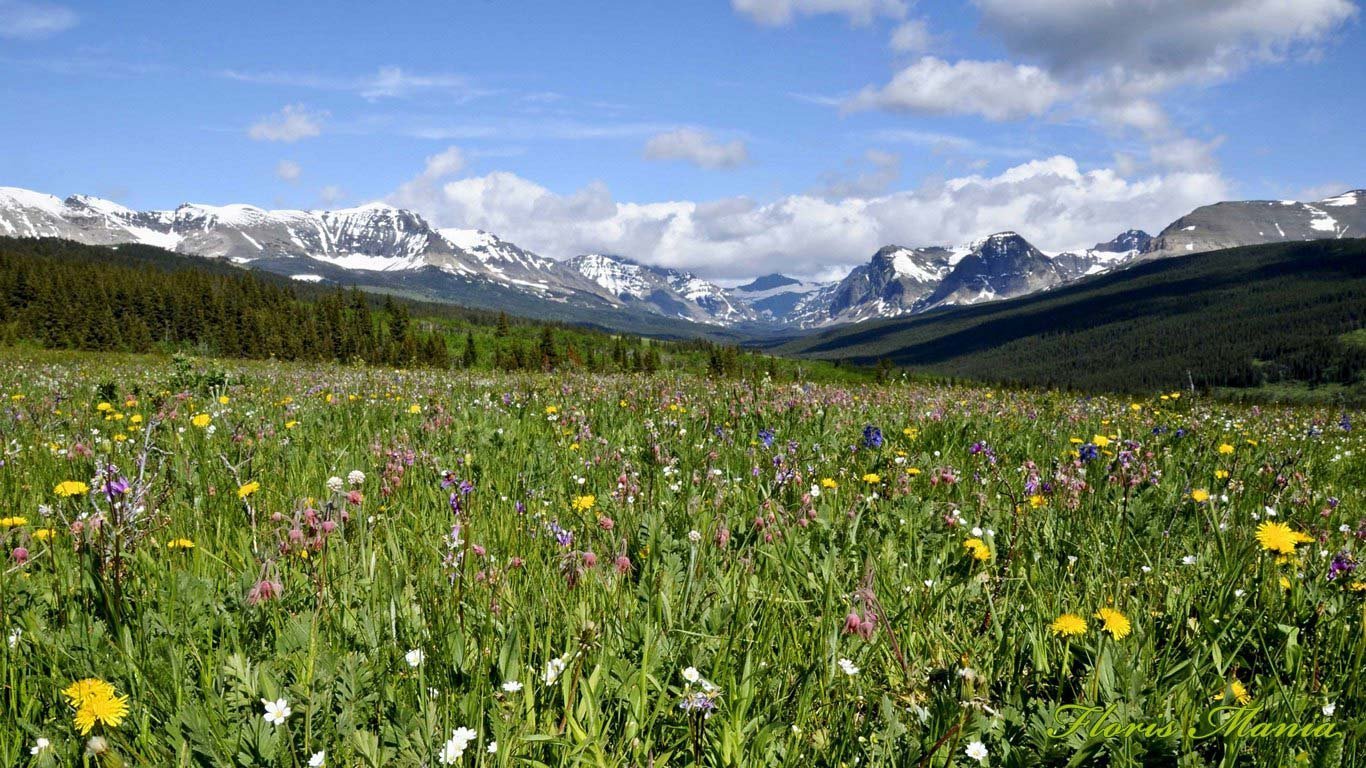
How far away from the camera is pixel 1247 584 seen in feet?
11.1

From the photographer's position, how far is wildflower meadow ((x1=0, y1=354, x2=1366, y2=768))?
6.96 ft

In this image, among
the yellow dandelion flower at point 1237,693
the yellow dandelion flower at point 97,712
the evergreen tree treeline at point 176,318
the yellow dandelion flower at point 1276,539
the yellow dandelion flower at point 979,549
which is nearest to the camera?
the yellow dandelion flower at point 97,712

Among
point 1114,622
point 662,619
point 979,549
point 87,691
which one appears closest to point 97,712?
point 87,691

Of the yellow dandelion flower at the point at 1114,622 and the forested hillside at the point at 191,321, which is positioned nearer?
the yellow dandelion flower at the point at 1114,622

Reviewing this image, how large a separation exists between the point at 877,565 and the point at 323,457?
464 cm

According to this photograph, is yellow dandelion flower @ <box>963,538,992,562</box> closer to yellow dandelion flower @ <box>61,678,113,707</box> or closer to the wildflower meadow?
the wildflower meadow

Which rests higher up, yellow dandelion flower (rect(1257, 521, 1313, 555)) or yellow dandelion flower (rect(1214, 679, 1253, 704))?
yellow dandelion flower (rect(1257, 521, 1313, 555))

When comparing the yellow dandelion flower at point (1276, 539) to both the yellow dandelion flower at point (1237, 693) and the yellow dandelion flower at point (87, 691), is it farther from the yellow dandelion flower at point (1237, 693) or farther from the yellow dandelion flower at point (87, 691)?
the yellow dandelion flower at point (87, 691)

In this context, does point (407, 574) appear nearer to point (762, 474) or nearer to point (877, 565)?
point (877, 565)

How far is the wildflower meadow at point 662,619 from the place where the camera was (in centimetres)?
212

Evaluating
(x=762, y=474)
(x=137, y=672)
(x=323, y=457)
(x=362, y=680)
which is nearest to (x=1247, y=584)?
(x=762, y=474)

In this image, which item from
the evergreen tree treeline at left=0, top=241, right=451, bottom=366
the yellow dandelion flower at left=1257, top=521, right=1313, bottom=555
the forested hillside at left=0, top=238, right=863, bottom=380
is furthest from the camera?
the evergreen tree treeline at left=0, top=241, right=451, bottom=366

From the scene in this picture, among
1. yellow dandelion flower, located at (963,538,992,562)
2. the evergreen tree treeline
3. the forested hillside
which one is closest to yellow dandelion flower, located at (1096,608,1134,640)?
yellow dandelion flower, located at (963,538,992,562)

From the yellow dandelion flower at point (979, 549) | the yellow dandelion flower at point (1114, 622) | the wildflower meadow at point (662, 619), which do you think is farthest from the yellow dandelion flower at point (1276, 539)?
the yellow dandelion flower at point (979, 549)
